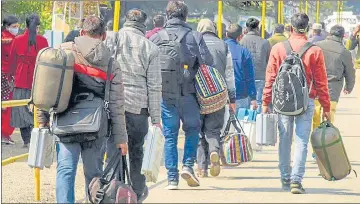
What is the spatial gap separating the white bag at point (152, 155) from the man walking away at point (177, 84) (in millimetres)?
1488

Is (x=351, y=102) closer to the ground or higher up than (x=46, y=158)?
closer to the ground

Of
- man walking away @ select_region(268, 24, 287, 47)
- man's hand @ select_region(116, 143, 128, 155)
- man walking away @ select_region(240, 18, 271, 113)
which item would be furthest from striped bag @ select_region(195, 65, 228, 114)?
man walking away @ select_region(268, 24, 287, 47)

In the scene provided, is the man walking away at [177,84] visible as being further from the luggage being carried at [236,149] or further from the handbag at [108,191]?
the handbag at [108,191]

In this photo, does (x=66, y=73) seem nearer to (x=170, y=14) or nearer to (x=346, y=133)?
(x=170, y=14)

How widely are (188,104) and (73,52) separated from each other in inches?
125

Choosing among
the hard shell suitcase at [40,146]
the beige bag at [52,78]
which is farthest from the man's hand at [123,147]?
the beige bag at [52,78]

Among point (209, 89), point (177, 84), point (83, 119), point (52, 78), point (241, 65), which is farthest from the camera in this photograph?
point (241, 65)

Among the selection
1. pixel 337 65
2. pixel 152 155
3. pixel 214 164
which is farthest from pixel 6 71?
pixel 152 155

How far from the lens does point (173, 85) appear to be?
11.2m

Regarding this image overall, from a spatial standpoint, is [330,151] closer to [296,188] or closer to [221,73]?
[296,188]

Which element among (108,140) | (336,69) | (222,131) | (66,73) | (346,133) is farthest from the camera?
(346,133)

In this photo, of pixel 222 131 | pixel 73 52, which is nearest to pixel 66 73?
pixel 73 52

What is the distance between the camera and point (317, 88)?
1112 centimetres

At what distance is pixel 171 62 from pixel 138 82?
1347 millimetres
